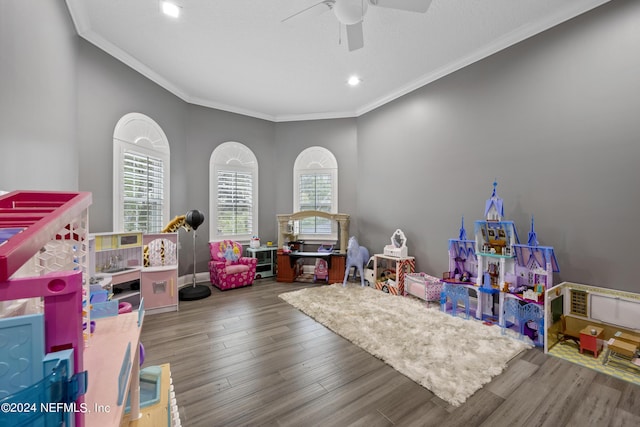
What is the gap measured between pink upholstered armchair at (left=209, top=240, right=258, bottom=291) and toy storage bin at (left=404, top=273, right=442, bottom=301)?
2.67m

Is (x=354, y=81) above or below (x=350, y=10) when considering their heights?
above

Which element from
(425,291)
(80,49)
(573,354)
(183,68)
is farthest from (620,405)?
(80,49)

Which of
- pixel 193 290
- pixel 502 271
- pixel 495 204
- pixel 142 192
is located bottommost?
pixel 193 290

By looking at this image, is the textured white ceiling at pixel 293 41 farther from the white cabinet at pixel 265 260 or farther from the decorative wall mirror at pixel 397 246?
the white cabinet at pixel 265 260

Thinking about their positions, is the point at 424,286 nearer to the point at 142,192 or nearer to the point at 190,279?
the point at 190,279

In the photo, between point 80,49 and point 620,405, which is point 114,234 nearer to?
point 80,49

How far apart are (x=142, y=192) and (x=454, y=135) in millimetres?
4652

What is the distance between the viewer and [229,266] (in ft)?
14.7

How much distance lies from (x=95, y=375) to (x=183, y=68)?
168 inches

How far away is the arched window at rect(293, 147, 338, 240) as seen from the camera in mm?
5527

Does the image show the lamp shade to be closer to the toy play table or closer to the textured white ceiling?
the textured white ceiling

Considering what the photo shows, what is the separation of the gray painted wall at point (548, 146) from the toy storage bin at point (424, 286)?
282 millimetres

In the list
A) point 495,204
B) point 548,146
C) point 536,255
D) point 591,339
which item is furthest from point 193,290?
point 548,146

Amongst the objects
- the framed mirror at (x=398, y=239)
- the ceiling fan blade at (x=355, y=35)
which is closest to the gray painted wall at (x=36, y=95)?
the ceiling fan blade at (x=355, y=35)
